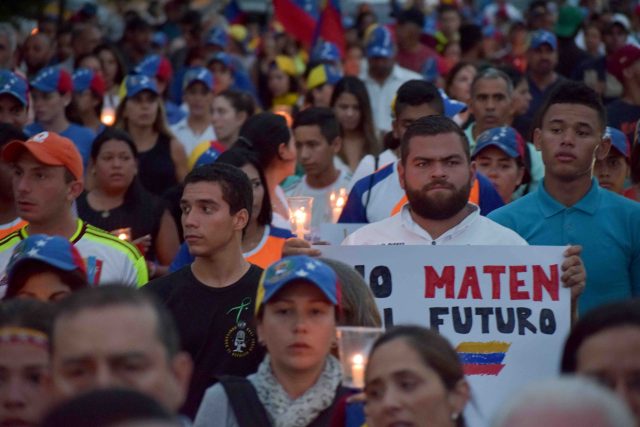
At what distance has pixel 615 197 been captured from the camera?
8.03 meters

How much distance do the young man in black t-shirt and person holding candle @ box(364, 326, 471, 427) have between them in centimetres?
186

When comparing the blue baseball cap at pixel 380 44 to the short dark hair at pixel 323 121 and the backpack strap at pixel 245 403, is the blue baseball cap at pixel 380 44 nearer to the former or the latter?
the short dark hair at pixel 323 121

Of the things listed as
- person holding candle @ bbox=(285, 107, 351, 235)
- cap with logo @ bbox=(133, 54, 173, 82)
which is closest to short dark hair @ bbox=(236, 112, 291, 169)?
person holding candle @ bbox=(285, 107, 351, 235)

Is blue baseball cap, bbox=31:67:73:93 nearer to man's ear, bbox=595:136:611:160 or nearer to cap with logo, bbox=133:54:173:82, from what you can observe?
cap with logo, bbox=133:54:173:82

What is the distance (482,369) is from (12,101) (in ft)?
19.9

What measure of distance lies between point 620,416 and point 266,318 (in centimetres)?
262

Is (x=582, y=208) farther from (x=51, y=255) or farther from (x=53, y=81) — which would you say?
(x=53, y=81)

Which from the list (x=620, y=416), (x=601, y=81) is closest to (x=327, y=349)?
(x=620, y=416)

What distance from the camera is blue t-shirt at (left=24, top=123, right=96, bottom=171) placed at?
12.7 metres

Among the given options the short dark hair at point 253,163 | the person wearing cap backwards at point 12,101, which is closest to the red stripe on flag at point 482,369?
the short dark hair at point 253,163

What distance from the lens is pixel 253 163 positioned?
9.51 m

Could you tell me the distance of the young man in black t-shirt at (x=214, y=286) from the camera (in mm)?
7395

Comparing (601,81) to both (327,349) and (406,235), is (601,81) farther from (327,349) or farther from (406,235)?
(327,349)

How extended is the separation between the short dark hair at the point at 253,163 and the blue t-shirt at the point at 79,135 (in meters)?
3.16
